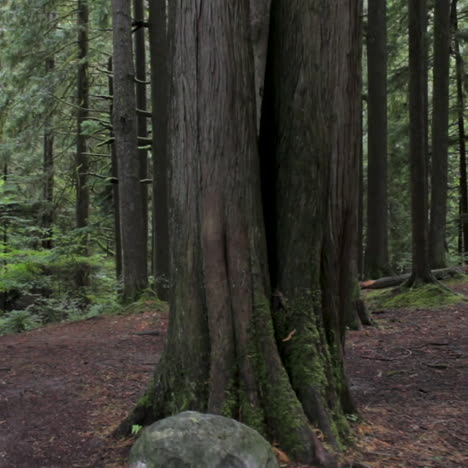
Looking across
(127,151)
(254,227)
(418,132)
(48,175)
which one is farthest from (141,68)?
(254,227)

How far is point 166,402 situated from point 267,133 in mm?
2360

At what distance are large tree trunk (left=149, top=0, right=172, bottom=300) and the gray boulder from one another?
26.1 ft

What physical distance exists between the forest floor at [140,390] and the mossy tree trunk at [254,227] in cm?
42

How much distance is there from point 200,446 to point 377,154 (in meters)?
10.8

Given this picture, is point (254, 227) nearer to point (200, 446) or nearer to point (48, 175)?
point (200, 446)

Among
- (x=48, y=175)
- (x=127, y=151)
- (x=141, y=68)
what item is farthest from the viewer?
(x=48, y=175)

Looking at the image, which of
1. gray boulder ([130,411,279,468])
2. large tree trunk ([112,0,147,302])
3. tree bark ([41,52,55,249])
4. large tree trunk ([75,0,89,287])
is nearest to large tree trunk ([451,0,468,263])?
large tree trunk ([112,0,147,302])

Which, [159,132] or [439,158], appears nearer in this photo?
[159,132]

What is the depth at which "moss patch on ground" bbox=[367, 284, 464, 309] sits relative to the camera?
10.0 m

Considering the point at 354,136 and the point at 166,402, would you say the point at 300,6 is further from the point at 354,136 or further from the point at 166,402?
the point at 166,402

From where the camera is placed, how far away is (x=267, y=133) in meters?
4.41

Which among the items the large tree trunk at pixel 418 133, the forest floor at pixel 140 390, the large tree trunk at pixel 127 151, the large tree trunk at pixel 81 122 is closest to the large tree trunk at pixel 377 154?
the large tree trunk at pixel 418 133

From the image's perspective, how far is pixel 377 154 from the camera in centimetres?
1265

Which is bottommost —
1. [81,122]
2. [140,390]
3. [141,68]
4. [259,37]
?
[140,390]
